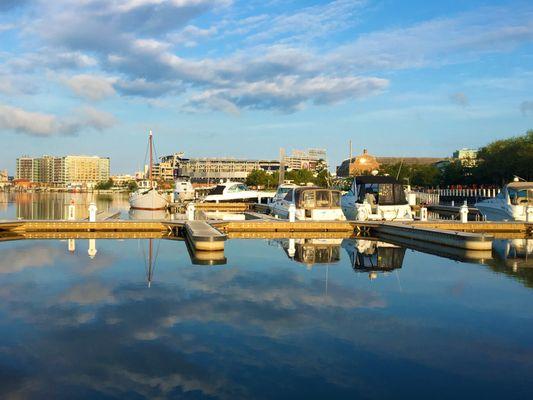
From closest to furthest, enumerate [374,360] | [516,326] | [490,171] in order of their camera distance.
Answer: [374,360]
[516,326]
[490,171]

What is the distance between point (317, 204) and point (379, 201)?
395 centimetres

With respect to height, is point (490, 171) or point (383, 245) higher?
point (490, 171)

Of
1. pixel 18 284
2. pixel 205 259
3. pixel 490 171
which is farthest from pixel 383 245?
pixel 490 171

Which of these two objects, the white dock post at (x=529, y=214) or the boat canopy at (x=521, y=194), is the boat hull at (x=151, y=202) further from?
the white dock post at (x=529, y=214)

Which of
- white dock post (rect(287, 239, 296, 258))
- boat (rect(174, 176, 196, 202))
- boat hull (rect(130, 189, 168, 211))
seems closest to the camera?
white dock post (rect(287, 239, 296, 258))

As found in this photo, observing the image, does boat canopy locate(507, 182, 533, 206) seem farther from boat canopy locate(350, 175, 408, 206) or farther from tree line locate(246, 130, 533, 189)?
tree line locate(246, 130, 533, 189)

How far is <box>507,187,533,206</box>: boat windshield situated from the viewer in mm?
32281

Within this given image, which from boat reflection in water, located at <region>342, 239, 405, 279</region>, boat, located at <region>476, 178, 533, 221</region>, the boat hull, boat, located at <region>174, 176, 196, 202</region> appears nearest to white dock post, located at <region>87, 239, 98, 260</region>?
boat reflection in water, located at <region>342, 239, 405, 279</region>

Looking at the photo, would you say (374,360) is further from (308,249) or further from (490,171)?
(490,171)

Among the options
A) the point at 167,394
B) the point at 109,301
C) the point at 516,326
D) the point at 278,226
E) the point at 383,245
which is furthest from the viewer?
the point at 278,226

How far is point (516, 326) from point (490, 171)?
231ft

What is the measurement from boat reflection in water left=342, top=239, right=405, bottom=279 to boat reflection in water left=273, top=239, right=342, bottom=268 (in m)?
0.57

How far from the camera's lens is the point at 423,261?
1917 cm

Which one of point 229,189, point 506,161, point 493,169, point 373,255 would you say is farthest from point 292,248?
point 493,169
